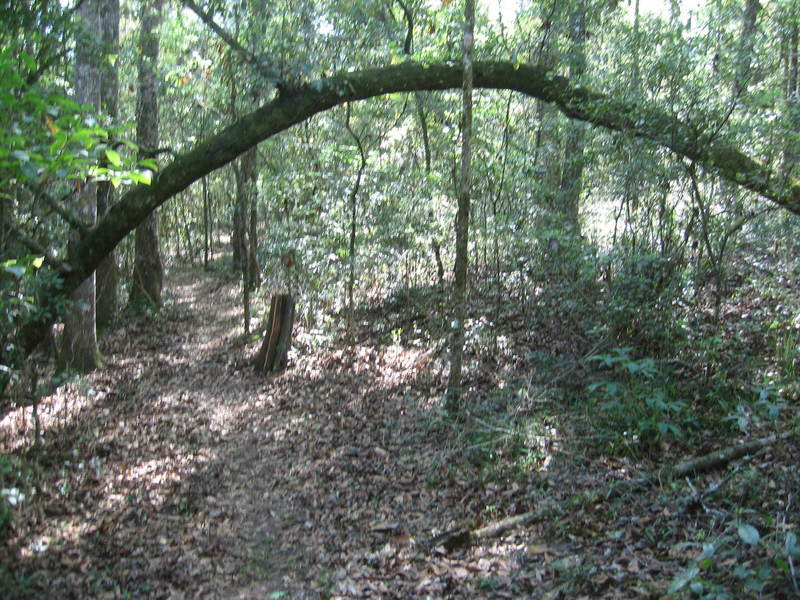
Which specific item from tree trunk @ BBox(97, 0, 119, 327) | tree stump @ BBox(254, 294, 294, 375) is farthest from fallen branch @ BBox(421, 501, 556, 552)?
tree trunk @ BBox(97, 0, 119, 327)

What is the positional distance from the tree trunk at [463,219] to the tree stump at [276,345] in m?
4.31

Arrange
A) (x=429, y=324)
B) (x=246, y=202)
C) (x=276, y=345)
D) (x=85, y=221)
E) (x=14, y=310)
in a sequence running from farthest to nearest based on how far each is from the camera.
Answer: (x=246, y=202)
(x=429, y=324)
(x=276, y=345)
(x=85, y=221)
(x=14, y=310)

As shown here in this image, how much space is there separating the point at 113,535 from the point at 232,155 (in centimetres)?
463

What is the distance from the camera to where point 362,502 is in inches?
262

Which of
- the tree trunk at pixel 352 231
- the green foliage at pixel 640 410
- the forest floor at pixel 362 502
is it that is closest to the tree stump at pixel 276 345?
the tree trunk at pixel 352 231

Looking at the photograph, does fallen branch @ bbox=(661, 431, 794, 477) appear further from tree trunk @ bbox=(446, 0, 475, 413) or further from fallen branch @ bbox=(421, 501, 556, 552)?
tree trunk @ bbox=(446, 0, 475, 413)

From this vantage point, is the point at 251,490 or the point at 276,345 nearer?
the point at 251,490

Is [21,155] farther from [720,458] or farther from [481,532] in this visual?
[720,458]

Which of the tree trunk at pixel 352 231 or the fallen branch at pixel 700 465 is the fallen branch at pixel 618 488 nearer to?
the fallen branch at pixel 700 465

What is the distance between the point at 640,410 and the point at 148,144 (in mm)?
12639

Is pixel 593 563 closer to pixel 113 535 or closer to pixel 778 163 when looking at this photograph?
pixel 113 535

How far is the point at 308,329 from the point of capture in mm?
13312

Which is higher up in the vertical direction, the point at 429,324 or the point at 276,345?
the point at 429,324

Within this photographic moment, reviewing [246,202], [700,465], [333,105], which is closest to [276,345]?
[333,105]
